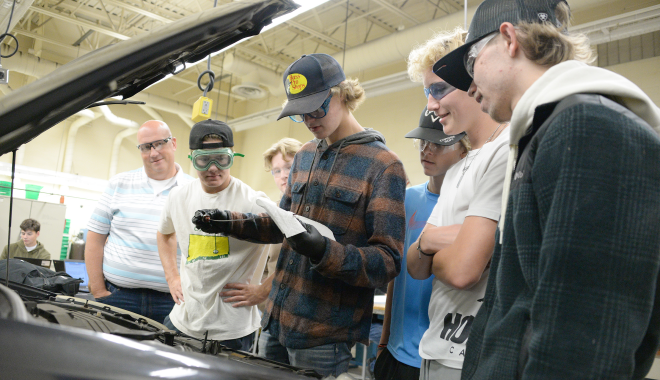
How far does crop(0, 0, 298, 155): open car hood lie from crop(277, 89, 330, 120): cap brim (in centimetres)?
41

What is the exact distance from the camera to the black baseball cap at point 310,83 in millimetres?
1648

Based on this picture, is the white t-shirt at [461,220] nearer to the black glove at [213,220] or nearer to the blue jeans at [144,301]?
the black glove at [213,220]

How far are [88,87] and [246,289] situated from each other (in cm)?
117

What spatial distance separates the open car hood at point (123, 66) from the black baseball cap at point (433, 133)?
83 cm

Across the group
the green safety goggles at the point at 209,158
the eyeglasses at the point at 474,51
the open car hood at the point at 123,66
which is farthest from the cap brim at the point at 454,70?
the green safety goggles at the point at 209,158

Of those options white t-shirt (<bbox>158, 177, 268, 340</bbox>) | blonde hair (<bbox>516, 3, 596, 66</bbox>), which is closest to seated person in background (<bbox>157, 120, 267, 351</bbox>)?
white t-shirt (<bbox>158, 177, 268, 340</bbox>)

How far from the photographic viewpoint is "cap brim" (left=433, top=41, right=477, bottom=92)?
1.16 metres

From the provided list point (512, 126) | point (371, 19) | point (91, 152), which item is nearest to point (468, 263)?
point (512, 126)

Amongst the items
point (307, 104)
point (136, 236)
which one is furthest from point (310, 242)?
point (136, 236)

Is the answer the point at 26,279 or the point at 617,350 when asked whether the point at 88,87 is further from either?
the point at 26,279

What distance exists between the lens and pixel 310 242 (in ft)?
4.44

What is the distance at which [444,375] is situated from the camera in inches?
50.7

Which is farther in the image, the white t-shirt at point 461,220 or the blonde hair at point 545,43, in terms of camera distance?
the white t-shirt at point 461,220

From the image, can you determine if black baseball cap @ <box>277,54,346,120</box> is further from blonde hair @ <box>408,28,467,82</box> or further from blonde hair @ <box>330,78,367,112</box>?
blonde hair @ <box>408,28,467,82</box>
